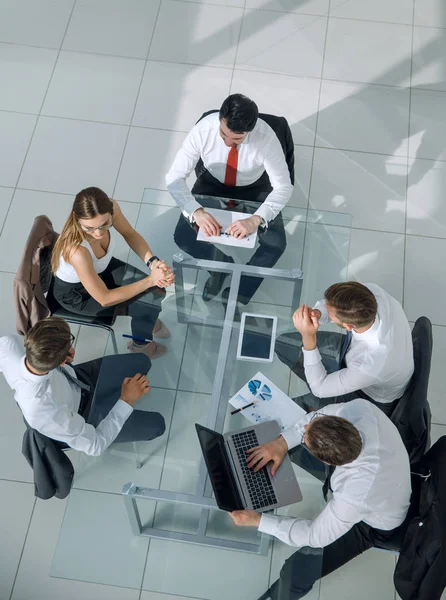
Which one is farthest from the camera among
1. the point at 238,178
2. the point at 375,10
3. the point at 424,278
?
the point at 375,10

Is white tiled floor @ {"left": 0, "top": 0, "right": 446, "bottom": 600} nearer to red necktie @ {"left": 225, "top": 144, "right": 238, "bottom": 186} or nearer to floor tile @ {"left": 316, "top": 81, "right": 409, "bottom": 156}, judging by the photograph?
floor tile @ {"left": 316, "top": 81, "right": 409, "bottom": 156}

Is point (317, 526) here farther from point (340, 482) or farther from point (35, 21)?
point (35, 21)

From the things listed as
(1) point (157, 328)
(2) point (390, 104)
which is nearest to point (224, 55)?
(2) point (390, 104)

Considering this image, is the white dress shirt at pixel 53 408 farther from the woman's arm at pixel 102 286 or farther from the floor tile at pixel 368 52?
the floor tile at pixel 368 52

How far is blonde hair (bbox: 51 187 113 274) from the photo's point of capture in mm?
2562

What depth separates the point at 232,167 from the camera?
10.4 ft

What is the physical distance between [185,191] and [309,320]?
994 millimetres

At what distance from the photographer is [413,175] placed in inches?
160

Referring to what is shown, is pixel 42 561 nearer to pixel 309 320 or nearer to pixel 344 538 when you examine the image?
pixel 344 538

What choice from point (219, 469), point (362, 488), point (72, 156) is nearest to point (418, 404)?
point (362, 488)

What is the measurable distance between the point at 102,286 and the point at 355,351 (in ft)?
3.83

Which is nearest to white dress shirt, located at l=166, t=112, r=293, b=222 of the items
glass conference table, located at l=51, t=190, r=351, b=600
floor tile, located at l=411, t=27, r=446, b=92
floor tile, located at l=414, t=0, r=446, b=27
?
glass conference table, located at l=51, t=190, r=351, b=600

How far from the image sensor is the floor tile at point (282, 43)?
451 centimetres

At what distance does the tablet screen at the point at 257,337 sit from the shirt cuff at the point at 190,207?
0.61m
